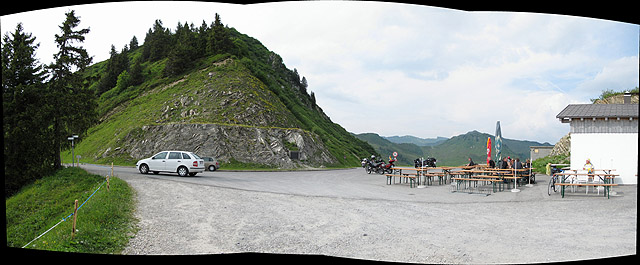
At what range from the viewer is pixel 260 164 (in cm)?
3122

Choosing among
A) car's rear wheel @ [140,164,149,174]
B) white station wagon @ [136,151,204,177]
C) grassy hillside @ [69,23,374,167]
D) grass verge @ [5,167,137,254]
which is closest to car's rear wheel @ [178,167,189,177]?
white station wagon @ [136,151,204,177]

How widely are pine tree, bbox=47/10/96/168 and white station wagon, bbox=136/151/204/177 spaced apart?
188 inches

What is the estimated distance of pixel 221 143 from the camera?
31.9 meters

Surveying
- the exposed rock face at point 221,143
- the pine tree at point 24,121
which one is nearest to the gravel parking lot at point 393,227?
the pine tree at point 24,121

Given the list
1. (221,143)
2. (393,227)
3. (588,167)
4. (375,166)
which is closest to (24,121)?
(221,143)

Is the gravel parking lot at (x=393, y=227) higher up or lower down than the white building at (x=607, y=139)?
lower down

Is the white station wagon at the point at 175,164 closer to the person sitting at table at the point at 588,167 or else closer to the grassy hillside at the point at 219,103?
the grassy hillside at the point at 219,103

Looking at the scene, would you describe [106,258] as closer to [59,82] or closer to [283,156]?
[59,82]

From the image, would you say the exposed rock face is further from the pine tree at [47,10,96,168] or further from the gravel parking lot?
the gravel parking lot

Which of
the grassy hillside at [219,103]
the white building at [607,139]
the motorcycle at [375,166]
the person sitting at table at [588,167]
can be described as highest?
the grassy hillside at [219,103]

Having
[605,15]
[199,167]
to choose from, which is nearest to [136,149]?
[199,167]

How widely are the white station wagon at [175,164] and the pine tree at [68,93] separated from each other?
A: 4.77 meters

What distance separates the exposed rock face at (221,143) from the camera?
103ft

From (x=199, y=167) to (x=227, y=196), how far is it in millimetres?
8286
